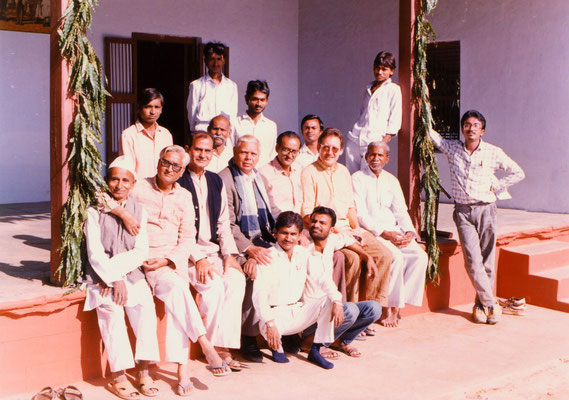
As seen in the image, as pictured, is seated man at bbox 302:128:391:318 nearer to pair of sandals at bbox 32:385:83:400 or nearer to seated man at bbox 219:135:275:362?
seated man at bbox 219:135:275:362

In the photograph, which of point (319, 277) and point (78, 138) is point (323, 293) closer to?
point (319, 277)

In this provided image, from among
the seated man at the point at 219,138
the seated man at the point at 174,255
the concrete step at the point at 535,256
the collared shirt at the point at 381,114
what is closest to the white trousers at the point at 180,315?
the seated man at the point at 174,255

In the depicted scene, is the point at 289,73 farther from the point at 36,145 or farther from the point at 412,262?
the point at 412,262

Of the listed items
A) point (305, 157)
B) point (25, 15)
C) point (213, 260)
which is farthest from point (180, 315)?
point (25, 15)

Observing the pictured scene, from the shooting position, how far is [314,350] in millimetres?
5195

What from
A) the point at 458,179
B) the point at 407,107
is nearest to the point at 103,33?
the point at 407,107

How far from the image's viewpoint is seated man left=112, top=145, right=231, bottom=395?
15.3 feet

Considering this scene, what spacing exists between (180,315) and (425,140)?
298 cm

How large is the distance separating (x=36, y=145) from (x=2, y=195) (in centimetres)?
71

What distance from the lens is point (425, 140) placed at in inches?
262

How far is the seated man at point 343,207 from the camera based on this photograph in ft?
19.1

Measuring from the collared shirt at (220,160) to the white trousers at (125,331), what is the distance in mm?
1824

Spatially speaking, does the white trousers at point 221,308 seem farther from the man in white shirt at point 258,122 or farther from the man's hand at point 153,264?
the man in white shirt at point 258,122

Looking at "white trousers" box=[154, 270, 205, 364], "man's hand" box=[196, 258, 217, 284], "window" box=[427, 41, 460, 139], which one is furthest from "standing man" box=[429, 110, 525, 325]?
"window" box=[427, 41, 460, 139]
